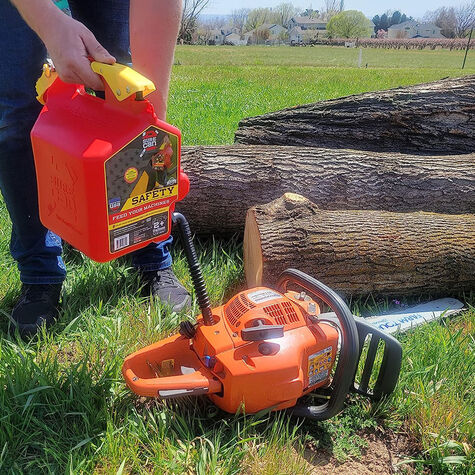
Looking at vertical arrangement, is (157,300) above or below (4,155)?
below

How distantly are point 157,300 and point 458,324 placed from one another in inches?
57.5

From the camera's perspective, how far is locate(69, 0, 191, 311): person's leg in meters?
2.12

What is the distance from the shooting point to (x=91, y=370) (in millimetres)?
1838

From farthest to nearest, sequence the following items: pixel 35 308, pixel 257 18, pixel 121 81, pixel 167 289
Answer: pixel 257 18 < pixel 167 289 < pixel 35 308 < pixel 121 81

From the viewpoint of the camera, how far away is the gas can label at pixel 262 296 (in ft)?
5.82

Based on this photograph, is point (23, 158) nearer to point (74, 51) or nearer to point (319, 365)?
point (74, 51)

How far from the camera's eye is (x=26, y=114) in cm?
195

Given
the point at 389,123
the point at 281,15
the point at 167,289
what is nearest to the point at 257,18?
the point at 281,15

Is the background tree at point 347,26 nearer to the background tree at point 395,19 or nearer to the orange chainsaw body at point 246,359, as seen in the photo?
the background tree at point 395,19

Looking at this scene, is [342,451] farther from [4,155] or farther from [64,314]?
[4,155]

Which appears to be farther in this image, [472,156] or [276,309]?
[472,156]

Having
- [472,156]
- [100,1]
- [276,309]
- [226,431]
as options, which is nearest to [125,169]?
[276,309]

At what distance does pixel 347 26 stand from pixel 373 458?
318ft

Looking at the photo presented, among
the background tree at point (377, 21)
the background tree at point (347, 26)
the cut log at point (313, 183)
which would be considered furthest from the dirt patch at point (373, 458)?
the background tree at point (377, 21)
